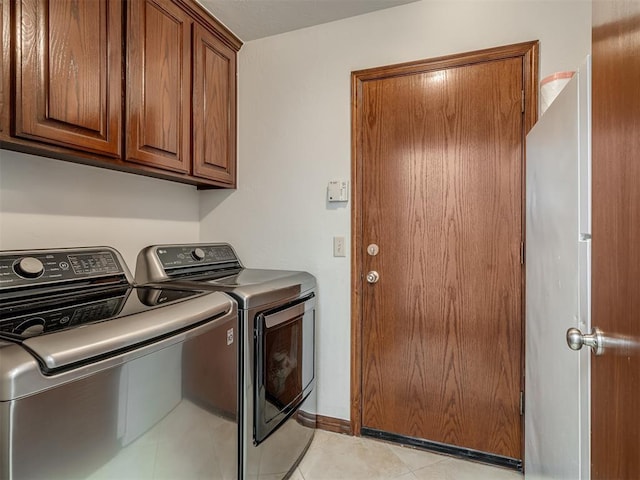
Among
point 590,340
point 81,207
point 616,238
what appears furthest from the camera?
point 81,207

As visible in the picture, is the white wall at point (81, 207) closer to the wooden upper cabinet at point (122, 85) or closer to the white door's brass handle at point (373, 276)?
the wooden upper cabinet at point (122, 85)

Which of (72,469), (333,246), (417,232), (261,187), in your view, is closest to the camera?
(72,469)

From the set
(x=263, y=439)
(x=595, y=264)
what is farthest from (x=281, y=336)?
(x=595, y=264)

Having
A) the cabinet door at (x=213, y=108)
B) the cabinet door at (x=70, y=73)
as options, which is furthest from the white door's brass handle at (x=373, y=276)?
the cabinet door at (x=70, y=73)

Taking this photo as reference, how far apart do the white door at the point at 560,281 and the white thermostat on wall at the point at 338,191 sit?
2.98 feet

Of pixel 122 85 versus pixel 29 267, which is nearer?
pixel 29 267

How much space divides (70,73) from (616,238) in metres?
1.68

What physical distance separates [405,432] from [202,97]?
2181 millimetres

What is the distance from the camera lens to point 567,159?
943 mm

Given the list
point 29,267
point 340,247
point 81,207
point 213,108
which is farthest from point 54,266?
point 340,247

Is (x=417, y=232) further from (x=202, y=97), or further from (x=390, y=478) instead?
(x=202, y=97)

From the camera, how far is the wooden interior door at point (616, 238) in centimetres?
55

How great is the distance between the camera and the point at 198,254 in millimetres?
1988

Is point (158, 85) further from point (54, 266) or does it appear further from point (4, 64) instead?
point (54, 266)
